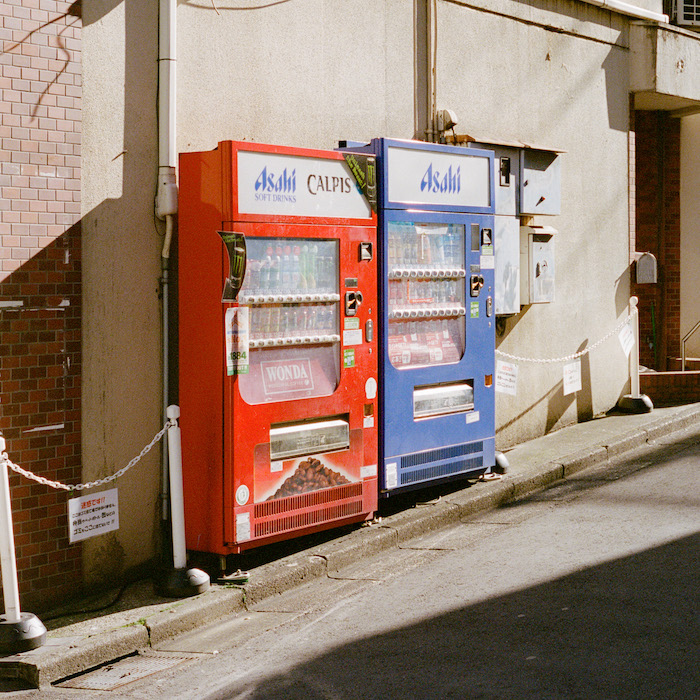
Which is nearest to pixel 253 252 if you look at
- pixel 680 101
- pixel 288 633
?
pixel 288 633

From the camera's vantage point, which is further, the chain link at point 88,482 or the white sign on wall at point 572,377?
the white sign on wall at point 572,377

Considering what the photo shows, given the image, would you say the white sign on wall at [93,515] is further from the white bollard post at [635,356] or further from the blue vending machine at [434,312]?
the white bollard post at [635,356]

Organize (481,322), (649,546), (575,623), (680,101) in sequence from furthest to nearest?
(680,101), (481,322), (649,546), (575,623)

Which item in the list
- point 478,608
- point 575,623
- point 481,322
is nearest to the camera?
point 575,623

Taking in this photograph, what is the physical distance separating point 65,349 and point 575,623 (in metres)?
3.29

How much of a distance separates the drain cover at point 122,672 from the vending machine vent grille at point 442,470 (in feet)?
8.73

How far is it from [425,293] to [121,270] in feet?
8.24

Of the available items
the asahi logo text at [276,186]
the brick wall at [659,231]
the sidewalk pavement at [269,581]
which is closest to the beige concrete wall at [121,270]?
the sidewalk pavement at [269,581]

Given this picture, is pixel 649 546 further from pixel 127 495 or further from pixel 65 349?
pixel 65 349

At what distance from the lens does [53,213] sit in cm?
575

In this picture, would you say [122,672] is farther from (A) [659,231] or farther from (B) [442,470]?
(A) [659,231]

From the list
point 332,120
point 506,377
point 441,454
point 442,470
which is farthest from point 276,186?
point 506,377

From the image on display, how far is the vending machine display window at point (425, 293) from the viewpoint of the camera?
24.3ft

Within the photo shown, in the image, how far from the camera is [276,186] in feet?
20.5
